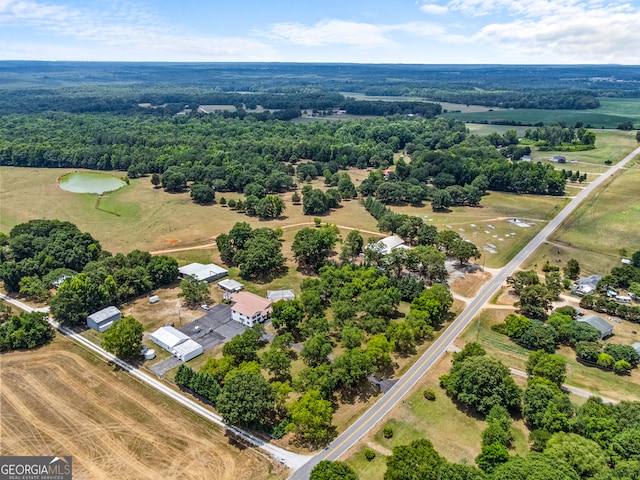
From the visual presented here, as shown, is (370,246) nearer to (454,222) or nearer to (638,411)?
(454,222)

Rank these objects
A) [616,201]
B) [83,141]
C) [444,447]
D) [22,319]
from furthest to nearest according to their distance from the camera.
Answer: [83,141], [616,201], [22,319], [444,447]

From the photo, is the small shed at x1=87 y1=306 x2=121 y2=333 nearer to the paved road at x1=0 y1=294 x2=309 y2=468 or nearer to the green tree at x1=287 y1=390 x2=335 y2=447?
the paved road at x1=0 y1=294 x2=309 y2=468

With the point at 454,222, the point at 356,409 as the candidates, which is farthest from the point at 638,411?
the point at 454,222

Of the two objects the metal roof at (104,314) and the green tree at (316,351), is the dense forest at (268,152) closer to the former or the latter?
the metal roof at (104,314)

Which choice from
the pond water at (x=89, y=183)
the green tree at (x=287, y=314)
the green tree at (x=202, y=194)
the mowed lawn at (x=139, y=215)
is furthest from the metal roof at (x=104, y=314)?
the pond water at (x=89, y=183)

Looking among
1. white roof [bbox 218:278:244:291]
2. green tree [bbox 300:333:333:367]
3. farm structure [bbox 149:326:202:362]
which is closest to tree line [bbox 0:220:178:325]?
white roof [bbox 218:278:244:291]
